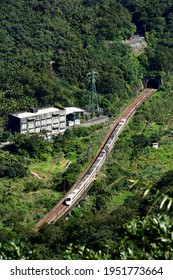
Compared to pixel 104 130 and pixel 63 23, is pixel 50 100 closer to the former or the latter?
pixel 104 130

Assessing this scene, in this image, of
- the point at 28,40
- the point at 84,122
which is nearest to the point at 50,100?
the point at 84,122

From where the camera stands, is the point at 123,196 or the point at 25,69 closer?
the point at 123,196

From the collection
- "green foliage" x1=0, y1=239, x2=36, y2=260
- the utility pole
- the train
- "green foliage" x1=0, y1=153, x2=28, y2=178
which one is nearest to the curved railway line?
the train

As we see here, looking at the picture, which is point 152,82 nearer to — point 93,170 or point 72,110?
point 72,110

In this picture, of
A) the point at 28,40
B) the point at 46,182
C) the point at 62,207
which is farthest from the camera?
the point at 28,40

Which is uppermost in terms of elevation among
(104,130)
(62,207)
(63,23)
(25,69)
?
(63,23)

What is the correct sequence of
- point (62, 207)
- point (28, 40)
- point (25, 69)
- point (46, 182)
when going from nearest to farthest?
point (62, 207) → point (46, 182) → point (25, 69) → point (28, 40)

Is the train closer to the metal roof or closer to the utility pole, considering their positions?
the utility pole

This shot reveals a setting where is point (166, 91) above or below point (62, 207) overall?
above

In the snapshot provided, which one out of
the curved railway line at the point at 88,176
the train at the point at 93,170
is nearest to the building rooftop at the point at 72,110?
the curved railway line at the point at 88,176
